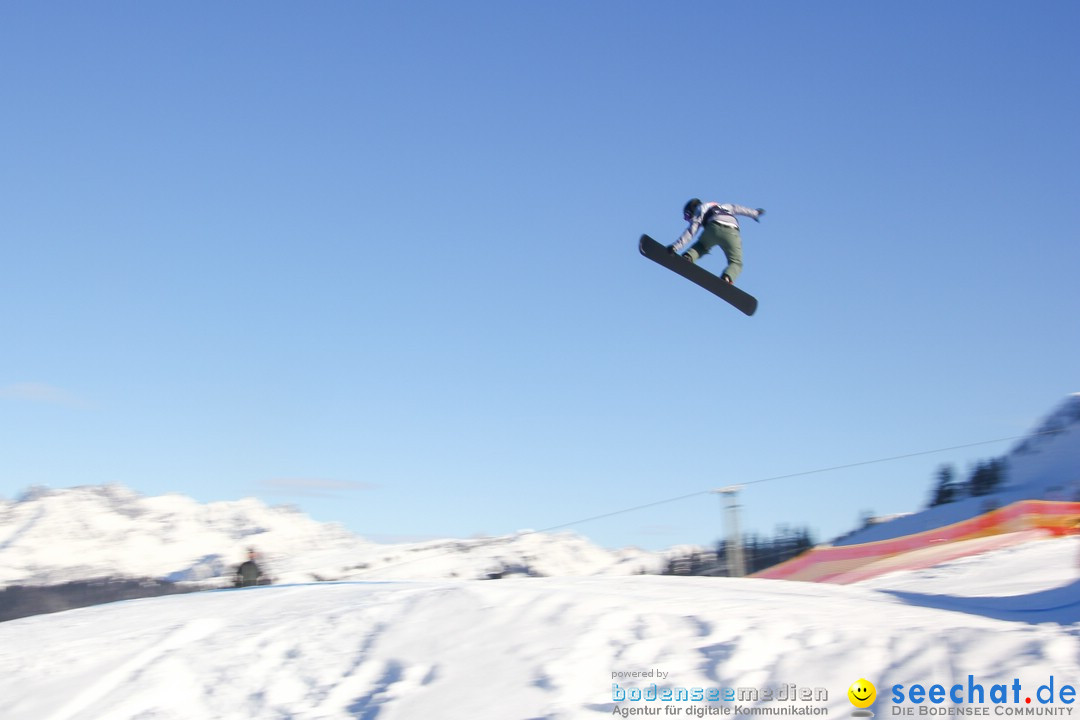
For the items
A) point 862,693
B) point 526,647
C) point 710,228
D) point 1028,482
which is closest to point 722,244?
point 710,228

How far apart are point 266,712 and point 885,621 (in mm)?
4079

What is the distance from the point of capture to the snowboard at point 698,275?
10234mm

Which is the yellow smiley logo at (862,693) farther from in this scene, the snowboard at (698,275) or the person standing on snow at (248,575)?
the person standing on snow at (248,575)

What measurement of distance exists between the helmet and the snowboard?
1.29 ft

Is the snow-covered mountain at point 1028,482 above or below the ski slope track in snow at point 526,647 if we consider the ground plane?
above

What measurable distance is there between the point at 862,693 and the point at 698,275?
591cm

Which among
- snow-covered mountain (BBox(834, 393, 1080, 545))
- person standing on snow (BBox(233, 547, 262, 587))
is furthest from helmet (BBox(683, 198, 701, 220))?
snow-covered mountain (BBox(834, 393, 1080, 545))

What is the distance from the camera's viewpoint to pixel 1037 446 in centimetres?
2427

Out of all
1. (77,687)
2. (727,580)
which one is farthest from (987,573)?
(77,687)

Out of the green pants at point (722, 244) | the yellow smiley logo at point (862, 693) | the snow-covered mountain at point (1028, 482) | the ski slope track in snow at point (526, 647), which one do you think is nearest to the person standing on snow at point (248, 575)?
the ski slope track in snow at point (526, 647)

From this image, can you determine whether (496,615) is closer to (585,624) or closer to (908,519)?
(585,624)

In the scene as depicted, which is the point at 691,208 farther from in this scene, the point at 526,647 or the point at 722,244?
the point at 526,647

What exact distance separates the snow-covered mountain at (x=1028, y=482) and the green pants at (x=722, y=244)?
401 inches

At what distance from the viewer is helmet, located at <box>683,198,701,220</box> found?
33.0 ft
